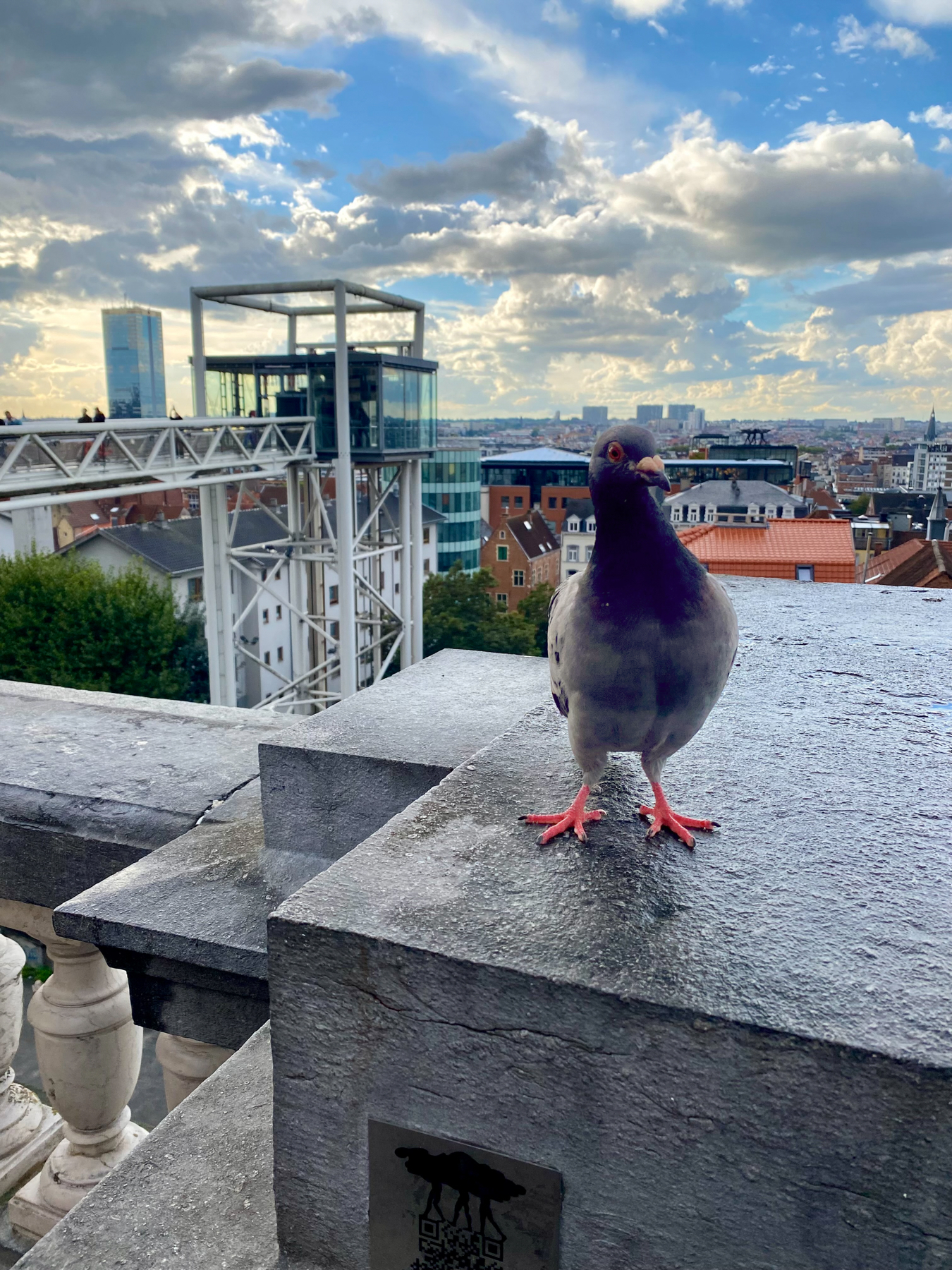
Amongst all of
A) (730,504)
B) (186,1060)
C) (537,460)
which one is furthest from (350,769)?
(537,460)

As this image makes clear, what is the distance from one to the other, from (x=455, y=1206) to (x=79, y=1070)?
1814 mm

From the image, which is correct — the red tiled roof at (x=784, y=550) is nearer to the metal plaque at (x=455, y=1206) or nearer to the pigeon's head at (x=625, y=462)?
the pigeon's head at (x=625, y=462)

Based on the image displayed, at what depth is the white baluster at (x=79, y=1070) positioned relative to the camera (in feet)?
10.5

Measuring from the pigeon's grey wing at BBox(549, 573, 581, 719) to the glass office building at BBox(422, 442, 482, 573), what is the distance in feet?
191

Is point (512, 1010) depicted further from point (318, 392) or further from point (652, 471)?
point (318, 392)

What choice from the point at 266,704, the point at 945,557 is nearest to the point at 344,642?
the point at 266,704

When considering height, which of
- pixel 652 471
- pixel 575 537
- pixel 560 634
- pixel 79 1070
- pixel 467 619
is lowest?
pixel 467 619

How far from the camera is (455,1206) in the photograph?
6.41 feet

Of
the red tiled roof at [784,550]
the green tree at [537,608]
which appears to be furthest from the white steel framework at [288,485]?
the green tree at [537,608]

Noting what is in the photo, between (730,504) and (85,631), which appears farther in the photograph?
(730,504)

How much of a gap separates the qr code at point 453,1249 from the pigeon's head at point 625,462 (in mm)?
1592

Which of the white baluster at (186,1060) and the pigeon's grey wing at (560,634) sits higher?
the pigeon's grey wing at (560,634)

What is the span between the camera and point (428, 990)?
1.84 m

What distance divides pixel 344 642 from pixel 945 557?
57.5ft
